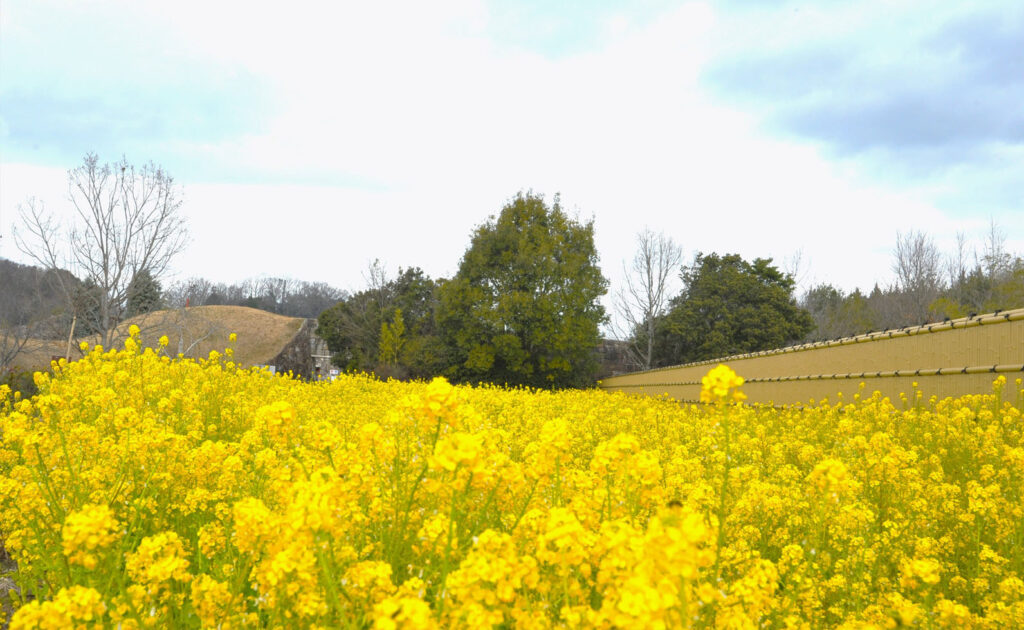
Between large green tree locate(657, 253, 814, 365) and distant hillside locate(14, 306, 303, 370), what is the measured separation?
61.2 ft

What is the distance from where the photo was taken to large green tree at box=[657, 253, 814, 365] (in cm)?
2736

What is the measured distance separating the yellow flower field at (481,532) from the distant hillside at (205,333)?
11.8 metres

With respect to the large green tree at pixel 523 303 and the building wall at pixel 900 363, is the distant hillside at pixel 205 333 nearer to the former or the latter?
the large green tree at pixel 523 303

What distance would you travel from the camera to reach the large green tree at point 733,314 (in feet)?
89.8

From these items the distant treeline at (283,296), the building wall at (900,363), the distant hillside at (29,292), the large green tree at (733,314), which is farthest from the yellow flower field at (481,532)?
the distant treeline at (283,296)

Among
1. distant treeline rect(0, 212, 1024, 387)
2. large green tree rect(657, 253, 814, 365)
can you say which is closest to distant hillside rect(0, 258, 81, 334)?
distant treeline rect(0, 212, 1024, 387)

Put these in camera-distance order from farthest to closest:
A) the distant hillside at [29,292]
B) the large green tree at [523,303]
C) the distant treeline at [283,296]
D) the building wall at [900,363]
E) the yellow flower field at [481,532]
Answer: the distant treeline at [283,296], the large green tree at [523,303], the distant hillside at [29,292], the building wall at [900,363], the yellow flower field at [481,532]

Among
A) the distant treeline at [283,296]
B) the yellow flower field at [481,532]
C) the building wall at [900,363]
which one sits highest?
the distant treeline at [283,296]

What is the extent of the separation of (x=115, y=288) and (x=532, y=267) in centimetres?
1378

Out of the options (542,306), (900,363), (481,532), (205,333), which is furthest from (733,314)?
(481,532)

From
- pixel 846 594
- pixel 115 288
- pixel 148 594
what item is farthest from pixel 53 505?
pixel 115 288

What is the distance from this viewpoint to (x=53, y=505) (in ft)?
9.32

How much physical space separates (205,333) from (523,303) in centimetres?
1136

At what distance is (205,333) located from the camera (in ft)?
70.9
